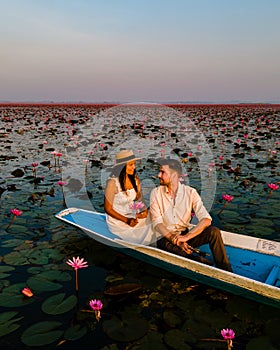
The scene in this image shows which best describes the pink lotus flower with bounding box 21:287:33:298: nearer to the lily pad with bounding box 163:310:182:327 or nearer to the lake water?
the lake water

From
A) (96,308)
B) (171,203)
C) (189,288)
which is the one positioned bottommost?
(189,288)

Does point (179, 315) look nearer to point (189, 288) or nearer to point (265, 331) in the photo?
point (189, 288)

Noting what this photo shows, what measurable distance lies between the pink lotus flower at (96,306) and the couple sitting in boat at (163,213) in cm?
123

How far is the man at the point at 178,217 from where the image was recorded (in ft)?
12.6

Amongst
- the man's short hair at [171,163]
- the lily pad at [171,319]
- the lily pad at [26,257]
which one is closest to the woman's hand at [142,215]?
the man's short hair at [171,163]

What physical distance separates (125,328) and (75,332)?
468 millimetres

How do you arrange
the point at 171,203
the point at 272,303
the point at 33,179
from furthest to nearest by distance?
the point at 33,179 → the point at 171,203 → the point at 272,303

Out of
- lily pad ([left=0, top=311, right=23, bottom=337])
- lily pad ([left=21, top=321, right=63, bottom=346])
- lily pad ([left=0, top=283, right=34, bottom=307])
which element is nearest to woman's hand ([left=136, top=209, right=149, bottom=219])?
lily pad ([left=0, top=283, right=34, bottom=307])

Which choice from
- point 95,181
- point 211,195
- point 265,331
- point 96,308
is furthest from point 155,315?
point 95,181

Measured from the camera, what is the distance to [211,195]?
7129 mm

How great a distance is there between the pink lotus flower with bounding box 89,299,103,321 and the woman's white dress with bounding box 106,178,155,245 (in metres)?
1.30

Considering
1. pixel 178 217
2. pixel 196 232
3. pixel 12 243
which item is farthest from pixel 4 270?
pixel 196 232

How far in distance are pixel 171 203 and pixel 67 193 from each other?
374 centimetres

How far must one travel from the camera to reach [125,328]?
3031 mm
